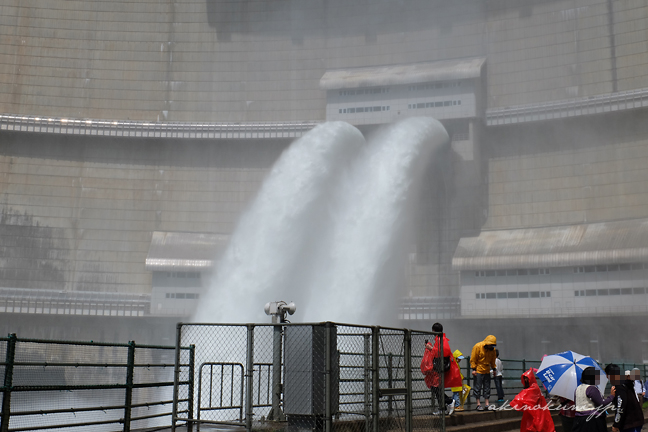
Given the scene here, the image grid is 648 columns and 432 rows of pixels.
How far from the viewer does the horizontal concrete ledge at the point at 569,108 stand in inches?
1655

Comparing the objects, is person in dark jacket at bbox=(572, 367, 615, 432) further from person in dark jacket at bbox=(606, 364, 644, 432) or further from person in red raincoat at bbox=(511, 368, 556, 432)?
person in red raincoat at bbox=(511, 368, 556, 432)

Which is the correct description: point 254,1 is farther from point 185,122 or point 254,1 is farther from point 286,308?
point 286,308

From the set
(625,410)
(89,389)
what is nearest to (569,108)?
(89,389)

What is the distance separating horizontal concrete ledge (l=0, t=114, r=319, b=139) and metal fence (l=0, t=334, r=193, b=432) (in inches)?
643

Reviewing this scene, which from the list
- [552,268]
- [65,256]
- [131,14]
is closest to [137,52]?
[131,14]

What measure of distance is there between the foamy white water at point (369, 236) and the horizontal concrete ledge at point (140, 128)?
1008 centimetres

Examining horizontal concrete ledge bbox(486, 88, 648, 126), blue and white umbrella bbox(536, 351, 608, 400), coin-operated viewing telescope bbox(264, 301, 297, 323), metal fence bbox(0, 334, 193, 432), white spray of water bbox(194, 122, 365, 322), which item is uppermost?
horizontal concrete ledge bbox(486, 88, 648, 126)

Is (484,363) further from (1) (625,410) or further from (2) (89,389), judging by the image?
(2) (89,389)

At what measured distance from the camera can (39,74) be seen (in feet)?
171

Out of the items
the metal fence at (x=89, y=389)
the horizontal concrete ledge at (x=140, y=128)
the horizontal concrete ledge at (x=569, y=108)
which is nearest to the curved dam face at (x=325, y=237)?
the metal fence at (x=89, y=389)

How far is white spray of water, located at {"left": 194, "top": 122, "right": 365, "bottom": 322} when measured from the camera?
3222cm

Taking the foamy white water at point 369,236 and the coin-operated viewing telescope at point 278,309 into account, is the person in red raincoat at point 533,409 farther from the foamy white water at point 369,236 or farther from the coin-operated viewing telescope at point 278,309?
the foamy white water at point 369,236

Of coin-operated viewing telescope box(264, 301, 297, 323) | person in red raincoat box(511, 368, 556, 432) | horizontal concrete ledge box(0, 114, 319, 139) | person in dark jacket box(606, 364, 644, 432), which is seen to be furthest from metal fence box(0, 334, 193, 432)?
horizontal concrete ledge box(0, 114, 319, 139)

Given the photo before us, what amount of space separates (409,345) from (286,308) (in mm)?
1891
